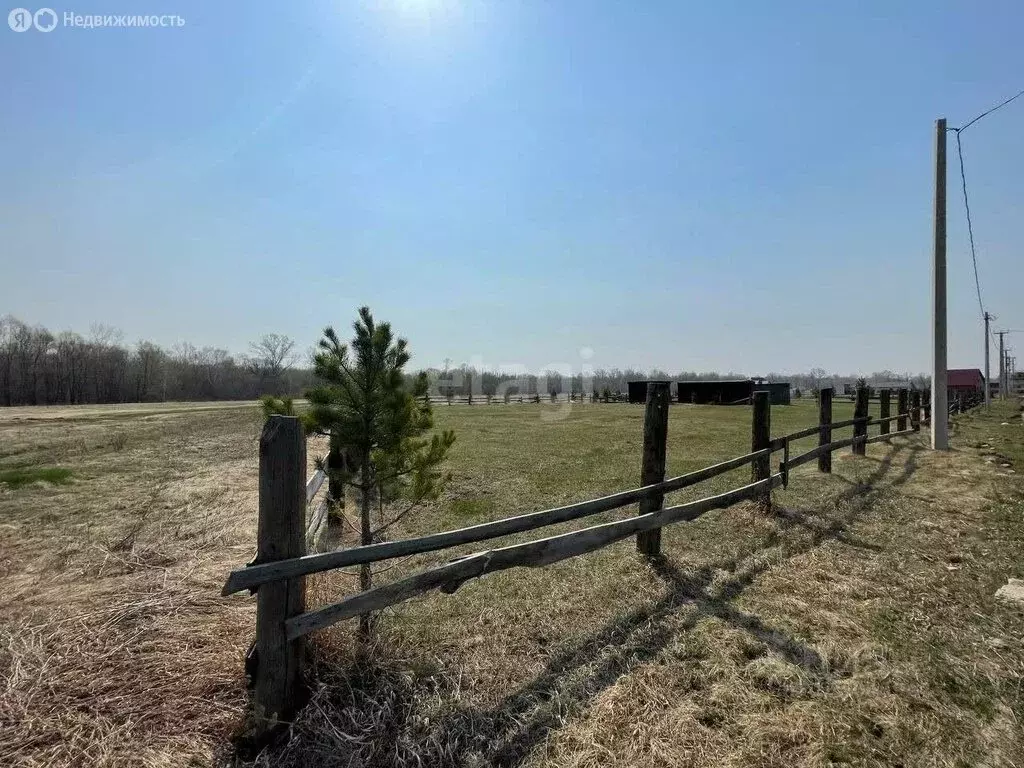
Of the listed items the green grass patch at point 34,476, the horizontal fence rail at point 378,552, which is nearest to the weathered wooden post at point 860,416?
the horizontal fence rail at point 378,552

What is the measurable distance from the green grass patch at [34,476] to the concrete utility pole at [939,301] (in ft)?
61.6

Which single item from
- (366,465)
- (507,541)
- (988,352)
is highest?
(988,352)

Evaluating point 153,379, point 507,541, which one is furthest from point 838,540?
point 153,379

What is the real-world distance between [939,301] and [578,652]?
1370 centimetres

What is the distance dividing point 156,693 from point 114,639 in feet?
2.71

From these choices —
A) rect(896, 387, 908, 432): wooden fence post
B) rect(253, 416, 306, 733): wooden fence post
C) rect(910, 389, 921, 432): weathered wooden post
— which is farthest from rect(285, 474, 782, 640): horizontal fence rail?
rect(910, 389, 921, 432): weathered wooden post

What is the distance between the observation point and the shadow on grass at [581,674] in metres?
2.37

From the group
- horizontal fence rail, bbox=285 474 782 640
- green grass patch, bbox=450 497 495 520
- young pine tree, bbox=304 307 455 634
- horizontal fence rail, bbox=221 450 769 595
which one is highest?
young pine tree, bbox=304 307 455 634

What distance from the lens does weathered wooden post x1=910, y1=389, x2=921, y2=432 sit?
16.8 meters

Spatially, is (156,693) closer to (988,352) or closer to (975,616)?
(975,616)

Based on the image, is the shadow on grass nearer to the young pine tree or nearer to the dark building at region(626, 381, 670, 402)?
the young pine tree

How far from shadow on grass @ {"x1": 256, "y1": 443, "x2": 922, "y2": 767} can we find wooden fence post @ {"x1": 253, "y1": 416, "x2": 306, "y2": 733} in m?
0.26

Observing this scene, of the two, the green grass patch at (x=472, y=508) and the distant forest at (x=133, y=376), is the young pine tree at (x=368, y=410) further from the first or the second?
the distant forest at (x=133, y=376)

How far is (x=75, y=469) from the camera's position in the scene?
33.7ft
